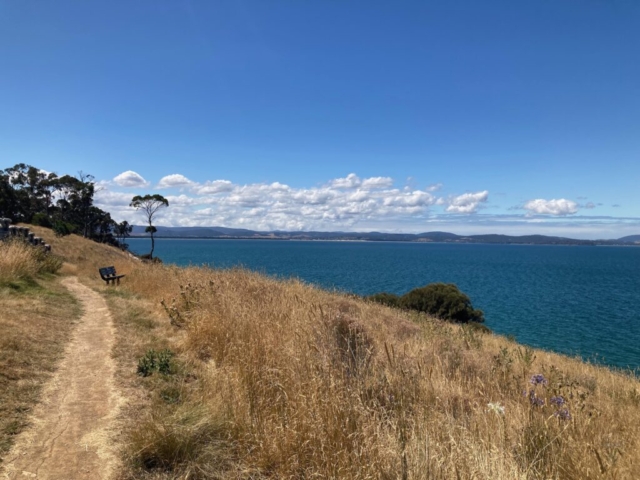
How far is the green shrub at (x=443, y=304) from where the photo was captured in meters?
25.3

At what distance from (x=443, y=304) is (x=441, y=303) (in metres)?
0.17

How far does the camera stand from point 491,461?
261 cm

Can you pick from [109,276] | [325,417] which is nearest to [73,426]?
[325,417]

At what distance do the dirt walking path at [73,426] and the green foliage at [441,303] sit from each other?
21.0 meters

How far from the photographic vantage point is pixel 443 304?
2558 cm

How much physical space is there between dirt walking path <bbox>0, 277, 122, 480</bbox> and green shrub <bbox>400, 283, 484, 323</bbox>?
21831 millimetres

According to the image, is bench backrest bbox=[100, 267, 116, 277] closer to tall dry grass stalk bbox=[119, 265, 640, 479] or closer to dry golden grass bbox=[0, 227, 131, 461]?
dry golden grass bbox=[0, 227, 131, 461]

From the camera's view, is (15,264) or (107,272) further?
(107,272)

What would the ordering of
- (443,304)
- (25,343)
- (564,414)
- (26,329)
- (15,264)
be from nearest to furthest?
1. (564,414)
2. (25,343)
3. (26,329)
4. (15,264)
5. (443,304)

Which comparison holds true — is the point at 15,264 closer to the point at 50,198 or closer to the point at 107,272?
the point at 107,272

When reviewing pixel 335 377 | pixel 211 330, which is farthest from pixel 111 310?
pixel 335 377

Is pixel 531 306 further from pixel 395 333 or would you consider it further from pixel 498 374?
pixel 498 374

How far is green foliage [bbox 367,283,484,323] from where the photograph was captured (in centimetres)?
2529

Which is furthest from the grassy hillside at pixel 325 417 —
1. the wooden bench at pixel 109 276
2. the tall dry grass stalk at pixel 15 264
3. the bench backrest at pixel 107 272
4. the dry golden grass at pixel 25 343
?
the bench backrest at pixel 107 272
